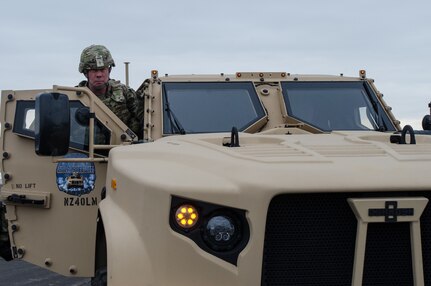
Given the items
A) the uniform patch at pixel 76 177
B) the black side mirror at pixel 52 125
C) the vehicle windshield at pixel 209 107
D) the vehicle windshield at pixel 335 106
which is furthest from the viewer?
the vehicle windshield at pixel 335 106

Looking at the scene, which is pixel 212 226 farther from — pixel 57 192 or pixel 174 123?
pixel 57 192

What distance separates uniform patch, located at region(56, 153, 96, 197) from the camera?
4.80 meters

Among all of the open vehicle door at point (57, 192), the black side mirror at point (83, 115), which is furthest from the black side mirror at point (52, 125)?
the open vehicle door at point (57, 192)

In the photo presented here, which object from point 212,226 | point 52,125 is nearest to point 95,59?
point 52,125

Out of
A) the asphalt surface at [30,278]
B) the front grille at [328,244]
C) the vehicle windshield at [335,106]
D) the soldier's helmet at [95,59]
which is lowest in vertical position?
the asphalt surface at [30,278]

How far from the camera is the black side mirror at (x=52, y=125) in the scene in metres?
3.73

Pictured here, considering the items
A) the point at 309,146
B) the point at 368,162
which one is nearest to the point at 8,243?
the point at 309,146

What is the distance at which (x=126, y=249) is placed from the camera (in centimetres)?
309

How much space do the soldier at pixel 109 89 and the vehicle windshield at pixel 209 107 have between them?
20.3 inches

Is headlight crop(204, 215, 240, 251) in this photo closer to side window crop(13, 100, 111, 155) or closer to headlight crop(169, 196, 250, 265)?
headlight crop(169, 196, 250, 265)

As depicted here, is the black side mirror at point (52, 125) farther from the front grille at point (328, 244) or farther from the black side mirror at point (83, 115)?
the front grille at point (328, 244)

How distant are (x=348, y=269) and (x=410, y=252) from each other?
309 millimetres

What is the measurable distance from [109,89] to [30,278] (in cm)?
351

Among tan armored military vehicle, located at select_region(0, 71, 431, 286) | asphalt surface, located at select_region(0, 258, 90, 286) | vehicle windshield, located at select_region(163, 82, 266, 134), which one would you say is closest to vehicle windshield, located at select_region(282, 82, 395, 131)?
vehicle windshield, located at select_region(163, 82, 266, 134)
